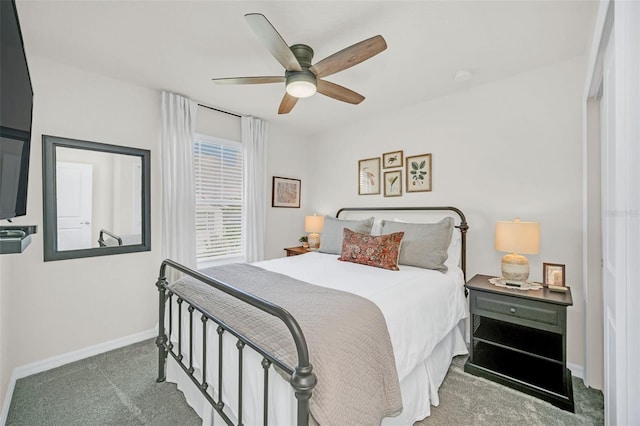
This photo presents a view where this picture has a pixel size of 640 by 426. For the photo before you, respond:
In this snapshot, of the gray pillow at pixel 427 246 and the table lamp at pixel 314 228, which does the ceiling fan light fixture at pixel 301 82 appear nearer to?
the gray pillow at pixel 427 246

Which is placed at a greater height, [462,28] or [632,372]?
[462,28]

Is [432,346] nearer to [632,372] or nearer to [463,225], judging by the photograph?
[632,372]

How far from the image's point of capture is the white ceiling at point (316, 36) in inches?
70.2

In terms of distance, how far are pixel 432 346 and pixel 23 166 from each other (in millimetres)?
2490

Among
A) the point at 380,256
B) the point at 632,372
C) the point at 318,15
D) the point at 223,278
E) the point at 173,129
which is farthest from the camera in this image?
the point at 173,129

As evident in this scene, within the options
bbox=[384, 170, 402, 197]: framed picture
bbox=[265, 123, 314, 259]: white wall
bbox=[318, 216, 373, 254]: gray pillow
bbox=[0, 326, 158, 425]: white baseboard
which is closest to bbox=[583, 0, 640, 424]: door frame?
bbox=[318, 216, 373, 254]: gray pillow

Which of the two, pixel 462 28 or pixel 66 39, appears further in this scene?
pixel 66 39

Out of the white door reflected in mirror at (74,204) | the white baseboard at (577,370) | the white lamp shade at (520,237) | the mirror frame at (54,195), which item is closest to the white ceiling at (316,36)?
the mirror frame at (54,195)

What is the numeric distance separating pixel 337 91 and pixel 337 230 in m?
1.57

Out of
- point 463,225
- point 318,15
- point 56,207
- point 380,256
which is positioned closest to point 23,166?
point 56,207

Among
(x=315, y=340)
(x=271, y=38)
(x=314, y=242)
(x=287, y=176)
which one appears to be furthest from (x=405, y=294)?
(x=287, y=176)

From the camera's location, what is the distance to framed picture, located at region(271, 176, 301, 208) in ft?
13.6

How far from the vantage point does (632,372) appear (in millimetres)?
811

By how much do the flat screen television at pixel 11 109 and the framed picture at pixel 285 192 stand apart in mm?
2917
